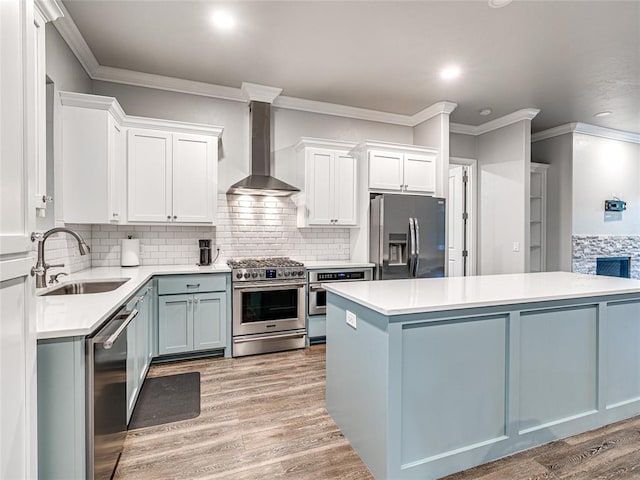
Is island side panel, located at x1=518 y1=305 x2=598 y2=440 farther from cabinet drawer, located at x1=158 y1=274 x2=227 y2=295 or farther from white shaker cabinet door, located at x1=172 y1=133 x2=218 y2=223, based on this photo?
white shaker cabinet door, located at x1=172 y1=133 x2=218 y2=223

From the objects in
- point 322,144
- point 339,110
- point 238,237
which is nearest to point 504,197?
point 339,110

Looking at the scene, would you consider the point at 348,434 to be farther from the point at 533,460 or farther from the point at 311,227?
the point at 311,227

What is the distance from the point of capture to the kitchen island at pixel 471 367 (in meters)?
1.70

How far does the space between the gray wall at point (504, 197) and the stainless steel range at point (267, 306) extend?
3063mm

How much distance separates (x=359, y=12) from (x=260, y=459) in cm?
312

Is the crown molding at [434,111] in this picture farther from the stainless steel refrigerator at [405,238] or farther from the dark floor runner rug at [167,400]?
the dark floor runner rug at [167,400]

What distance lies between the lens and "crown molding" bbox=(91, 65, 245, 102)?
3.57 m

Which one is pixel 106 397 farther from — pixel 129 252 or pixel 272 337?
pixel 129 252

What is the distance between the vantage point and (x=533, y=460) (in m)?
1.92

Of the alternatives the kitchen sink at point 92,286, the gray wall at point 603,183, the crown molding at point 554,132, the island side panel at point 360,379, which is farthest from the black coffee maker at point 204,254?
the crown molding at point 554,132

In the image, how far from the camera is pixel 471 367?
1.85 m

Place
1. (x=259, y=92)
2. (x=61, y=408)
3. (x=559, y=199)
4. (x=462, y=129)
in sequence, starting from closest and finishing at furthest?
(x=61, y=408)
(x=259, y=92)
(x=462, y=129)
(x=559, y=199)

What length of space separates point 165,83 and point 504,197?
182 inches

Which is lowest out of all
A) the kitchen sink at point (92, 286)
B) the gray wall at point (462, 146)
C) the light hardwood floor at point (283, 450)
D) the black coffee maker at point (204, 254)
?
the light hardwood floor at point (283, 450)
